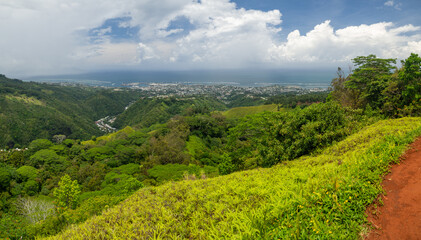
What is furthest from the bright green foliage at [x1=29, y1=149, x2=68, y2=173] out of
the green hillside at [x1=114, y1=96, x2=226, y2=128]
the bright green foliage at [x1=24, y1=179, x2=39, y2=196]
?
the green hillside at [x1=114, y1=96, x2=226, y2=128]

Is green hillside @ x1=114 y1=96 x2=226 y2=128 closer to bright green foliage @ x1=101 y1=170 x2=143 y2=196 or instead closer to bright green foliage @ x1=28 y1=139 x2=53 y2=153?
bright green foliage @ x1=28 y1=139 x2=53 y2=153

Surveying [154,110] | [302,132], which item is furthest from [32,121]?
[302,132]

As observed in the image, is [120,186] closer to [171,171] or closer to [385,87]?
[171,171]

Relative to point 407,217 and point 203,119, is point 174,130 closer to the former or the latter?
point 203,119

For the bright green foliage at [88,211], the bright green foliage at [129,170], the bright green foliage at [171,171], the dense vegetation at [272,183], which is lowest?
the bright green foliage at [129,170]

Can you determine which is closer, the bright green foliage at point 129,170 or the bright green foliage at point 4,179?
the bright green foliage at point 4,179

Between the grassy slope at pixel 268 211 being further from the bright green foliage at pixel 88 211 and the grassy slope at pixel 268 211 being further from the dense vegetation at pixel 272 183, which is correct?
the bright green foliage at pixel 88 211

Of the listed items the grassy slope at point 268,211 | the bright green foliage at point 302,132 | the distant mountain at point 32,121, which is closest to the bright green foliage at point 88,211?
the grassy slope at point 268,211

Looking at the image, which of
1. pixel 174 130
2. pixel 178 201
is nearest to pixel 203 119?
pixel 174 130
